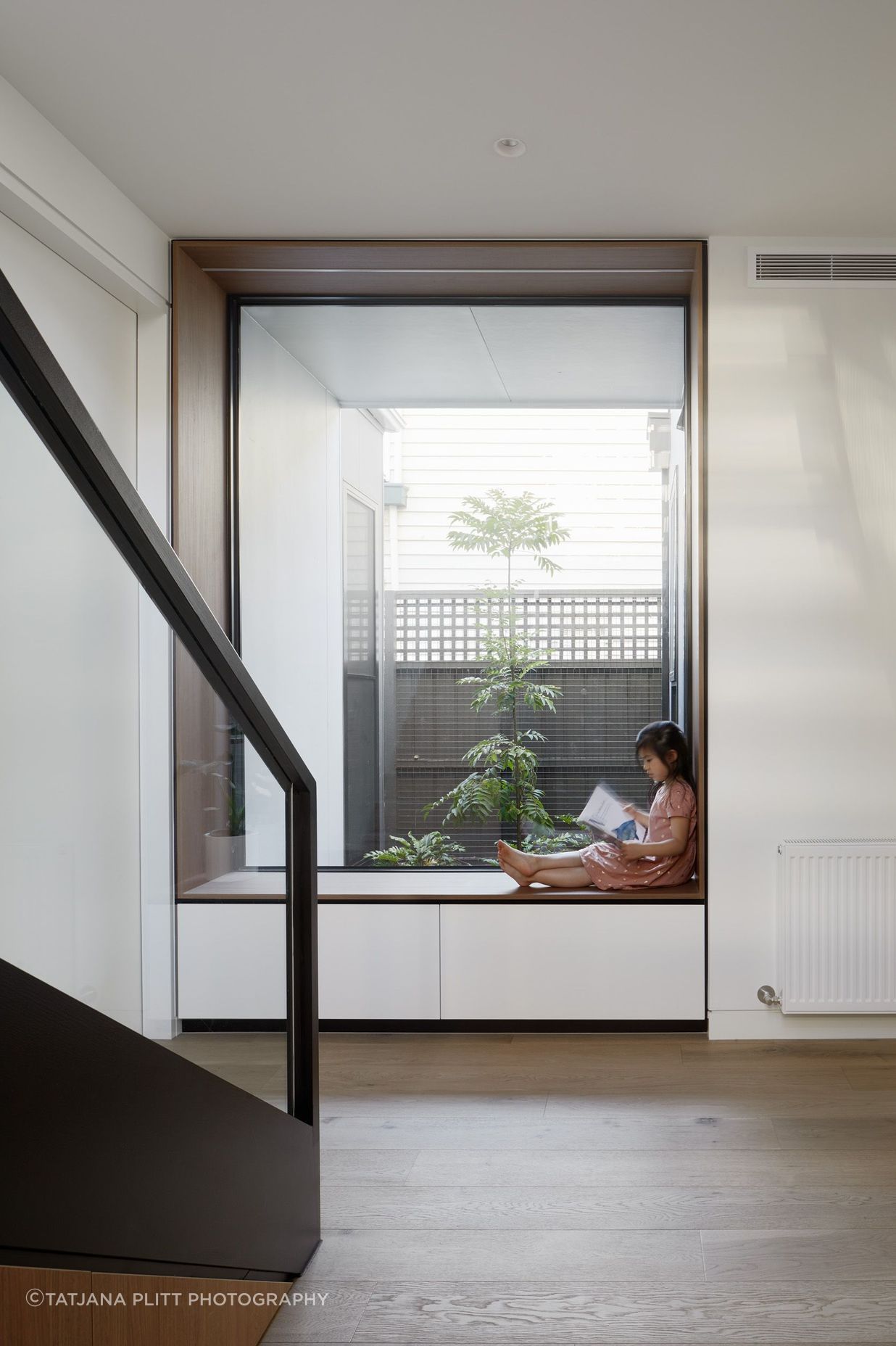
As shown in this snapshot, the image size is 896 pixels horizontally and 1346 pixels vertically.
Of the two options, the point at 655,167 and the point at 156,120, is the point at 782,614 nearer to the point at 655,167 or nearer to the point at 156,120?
the point at 655,167

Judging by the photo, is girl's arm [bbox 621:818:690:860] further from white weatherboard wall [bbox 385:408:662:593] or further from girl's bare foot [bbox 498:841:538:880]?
white weatherboard wall [bbox 385:408:662:593]

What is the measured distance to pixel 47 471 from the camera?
1099 millimetres

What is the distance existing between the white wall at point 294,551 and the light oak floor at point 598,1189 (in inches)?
43.6

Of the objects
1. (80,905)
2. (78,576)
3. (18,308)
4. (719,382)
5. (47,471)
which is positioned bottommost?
(80,905)

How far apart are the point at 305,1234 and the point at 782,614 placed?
239 cm

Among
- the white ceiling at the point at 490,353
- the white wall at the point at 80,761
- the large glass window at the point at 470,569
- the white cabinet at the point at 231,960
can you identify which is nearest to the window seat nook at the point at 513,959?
the large glass window at the point at 470,569

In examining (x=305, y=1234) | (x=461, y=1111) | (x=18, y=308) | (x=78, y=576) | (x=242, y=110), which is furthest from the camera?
(x=461, y=1111)

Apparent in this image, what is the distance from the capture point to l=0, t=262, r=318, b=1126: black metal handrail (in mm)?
1059

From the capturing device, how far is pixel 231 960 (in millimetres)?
1714

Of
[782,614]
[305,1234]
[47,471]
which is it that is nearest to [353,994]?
[305,1234]

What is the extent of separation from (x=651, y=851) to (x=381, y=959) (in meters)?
1.02

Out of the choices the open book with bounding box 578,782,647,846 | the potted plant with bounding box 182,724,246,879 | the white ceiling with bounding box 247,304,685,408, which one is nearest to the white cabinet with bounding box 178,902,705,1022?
the open book with bounding box 578,782,647,846

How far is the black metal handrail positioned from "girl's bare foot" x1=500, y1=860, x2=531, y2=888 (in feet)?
4.49

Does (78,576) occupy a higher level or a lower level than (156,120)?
lower
